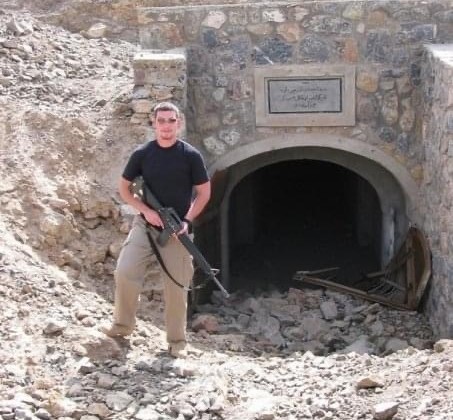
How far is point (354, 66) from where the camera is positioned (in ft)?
24.6

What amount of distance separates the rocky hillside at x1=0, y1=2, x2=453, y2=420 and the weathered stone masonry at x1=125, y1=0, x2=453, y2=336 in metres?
0.64

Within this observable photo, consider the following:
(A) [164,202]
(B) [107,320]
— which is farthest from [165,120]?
(B) [107,320]

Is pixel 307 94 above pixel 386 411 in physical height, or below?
above

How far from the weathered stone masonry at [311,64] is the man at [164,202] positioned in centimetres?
253

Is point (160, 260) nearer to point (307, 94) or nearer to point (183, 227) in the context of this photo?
point (183, 227)

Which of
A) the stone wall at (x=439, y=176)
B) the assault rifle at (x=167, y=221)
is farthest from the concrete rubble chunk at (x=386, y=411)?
the stone wall at (x=439, y=176)

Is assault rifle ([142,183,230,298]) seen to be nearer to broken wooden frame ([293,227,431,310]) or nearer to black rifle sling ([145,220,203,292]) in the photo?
black rifle sling ([145,220,203,292])

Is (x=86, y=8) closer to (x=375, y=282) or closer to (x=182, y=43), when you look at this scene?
(x=182, y=43)

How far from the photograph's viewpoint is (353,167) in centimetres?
888

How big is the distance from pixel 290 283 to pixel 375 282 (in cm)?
Answer: 121

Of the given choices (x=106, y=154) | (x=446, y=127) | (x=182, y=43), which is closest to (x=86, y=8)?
(x=182, y=43)

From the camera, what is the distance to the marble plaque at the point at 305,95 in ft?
24.7

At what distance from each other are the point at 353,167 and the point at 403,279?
4.91ft

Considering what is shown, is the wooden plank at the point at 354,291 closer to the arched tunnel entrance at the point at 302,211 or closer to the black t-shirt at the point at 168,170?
the arched tunnel entrance at the point at 302,211
